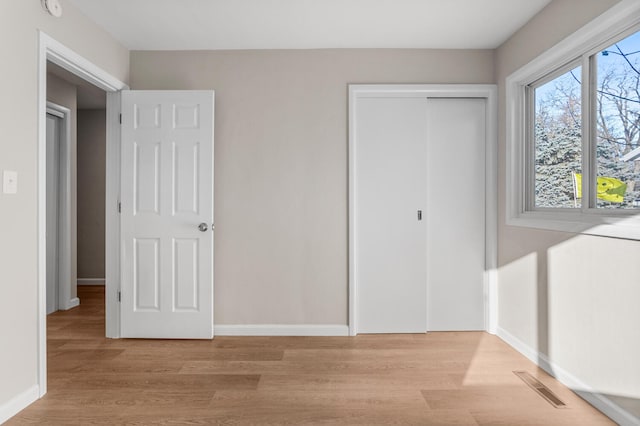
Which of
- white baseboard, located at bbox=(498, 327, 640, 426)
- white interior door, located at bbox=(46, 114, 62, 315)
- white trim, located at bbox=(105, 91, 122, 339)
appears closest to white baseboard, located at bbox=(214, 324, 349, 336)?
white trim, located at bbox=(105, 91, 122, 339)

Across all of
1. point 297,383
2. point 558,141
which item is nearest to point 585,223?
point 558,141

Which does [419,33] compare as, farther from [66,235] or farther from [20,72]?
→ [66,235]

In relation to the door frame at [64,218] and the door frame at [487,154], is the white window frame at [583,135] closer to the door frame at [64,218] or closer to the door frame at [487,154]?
the door frame at [487,154]

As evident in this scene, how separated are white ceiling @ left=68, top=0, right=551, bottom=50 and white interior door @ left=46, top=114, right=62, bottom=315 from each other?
1.64 m

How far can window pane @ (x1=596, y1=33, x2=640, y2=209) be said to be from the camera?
6.95ft

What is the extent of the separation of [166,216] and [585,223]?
9.69 ft

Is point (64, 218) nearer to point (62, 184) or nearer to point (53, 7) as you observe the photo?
point (62, 184)

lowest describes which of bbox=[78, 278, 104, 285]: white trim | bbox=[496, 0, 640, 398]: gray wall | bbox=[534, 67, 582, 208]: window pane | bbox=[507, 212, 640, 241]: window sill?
bbox=[78, 278, 104, 285]: white trim

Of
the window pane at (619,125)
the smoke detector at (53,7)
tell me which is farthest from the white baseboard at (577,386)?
the smoke detector at (53,7)

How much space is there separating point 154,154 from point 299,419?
2.33 metres

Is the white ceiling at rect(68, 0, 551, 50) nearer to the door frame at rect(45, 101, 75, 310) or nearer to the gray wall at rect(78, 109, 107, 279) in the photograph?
the door frame at rect(45, 101, 75, 310)

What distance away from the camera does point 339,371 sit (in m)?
2.67

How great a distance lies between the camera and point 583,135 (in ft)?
Answer: 8.05

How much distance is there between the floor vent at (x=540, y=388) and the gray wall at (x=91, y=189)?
17.4 ft
